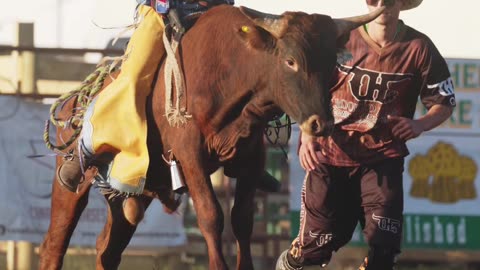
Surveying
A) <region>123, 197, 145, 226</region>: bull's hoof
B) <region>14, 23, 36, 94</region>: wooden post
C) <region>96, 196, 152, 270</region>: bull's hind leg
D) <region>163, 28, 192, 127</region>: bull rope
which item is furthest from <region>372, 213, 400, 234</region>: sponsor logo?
<region>14, 23, 36, 94</region>: wooden post

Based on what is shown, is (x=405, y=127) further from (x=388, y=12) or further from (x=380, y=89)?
(x=388, y=12)

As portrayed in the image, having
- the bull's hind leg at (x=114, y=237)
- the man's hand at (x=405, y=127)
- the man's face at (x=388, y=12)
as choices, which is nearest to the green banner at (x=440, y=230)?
the bull's hind leg at (x=114, y=237)

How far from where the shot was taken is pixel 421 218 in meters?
13.2

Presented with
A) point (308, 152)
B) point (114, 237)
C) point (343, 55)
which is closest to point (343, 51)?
point (343, 55)

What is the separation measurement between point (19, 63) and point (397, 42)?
672cm

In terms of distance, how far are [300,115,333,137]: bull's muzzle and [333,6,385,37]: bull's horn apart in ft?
1.79

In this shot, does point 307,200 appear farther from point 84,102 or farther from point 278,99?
point 84,102

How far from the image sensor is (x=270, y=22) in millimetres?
7359

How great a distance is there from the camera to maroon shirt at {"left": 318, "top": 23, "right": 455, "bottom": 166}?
766 centimetres

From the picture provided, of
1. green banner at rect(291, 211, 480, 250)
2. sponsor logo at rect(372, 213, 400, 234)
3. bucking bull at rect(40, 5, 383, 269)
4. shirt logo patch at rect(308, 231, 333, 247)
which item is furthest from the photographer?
green banner at rect(291, 211, 480, 250)

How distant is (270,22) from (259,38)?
0.13 meters

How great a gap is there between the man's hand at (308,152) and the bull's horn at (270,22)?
76 cm

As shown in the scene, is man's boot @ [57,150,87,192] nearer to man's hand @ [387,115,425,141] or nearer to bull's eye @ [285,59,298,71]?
bull's eye @ [285,59,298,71]

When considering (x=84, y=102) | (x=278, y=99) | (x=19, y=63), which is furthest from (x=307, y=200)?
(x=19, y=63)
